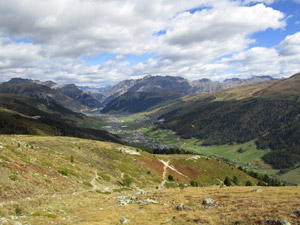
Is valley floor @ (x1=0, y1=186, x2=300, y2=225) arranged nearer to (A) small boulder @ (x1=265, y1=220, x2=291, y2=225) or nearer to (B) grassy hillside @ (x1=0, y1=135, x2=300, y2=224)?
(B) grassy hillside @ (x1=0, y1=135, x2=300, y2=224)

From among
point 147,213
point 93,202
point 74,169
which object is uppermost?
point 74,169

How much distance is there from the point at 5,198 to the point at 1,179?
173 inches

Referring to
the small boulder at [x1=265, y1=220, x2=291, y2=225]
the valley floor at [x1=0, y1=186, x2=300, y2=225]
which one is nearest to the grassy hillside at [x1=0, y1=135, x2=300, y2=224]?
the valley floor at [x1=0, y1=186, x2=300, y2=225]

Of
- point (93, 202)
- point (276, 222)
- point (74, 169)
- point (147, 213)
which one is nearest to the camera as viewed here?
point (276, 222)

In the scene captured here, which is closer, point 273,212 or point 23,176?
point 273,212

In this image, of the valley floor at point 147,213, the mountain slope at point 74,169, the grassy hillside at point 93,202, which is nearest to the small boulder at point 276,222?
the valley floor at point 147,213

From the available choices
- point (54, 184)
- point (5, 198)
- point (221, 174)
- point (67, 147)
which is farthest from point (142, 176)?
point (221, 174)

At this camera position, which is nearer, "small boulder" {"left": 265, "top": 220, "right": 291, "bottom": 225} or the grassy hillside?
"small boulder" {"left": 265, "top": 220, "right": 291, "bottom": 225}

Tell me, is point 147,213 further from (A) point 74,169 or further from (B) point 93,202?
(A) point 74,169

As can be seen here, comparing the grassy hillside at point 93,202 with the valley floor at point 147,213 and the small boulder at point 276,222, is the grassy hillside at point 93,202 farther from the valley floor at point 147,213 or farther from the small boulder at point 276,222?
the small boulder at point 276,222

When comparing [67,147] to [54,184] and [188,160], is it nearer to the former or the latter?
[54,184]

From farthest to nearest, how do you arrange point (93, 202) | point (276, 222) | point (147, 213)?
1. point (93, 202)
2. point (147, 213)
3. point (276, 222)

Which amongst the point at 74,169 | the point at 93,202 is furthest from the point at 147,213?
the point at 74,169

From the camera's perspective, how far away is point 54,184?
41.3 metres
